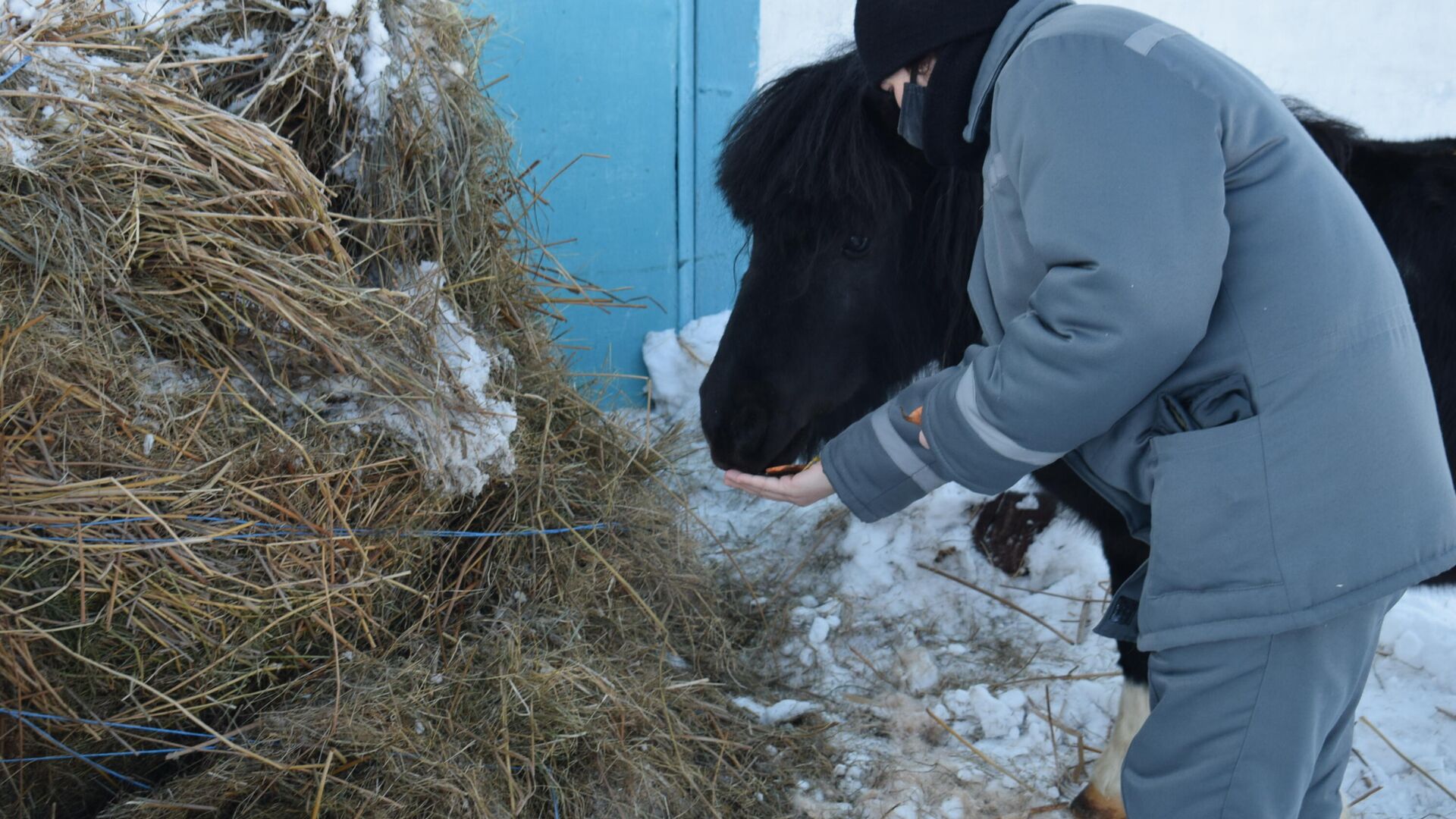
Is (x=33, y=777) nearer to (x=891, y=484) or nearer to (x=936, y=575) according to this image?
(x=891, y=484)

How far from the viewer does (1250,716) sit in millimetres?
1167

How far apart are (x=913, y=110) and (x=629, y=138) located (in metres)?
2.72

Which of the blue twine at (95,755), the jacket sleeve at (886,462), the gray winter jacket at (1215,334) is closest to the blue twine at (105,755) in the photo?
the blue twine at (95,755)

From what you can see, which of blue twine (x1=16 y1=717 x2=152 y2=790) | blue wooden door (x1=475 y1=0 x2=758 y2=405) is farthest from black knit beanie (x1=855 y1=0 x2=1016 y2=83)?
blue wooden door (x1=475 y1=0 x2=758 y2=405)

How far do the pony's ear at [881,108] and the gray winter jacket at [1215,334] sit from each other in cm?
72

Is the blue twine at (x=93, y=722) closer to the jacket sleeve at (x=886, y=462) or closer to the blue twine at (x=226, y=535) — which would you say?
the blue twine at (x=226, y=535)

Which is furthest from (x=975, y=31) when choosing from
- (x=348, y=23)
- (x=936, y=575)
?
(x=936, y=575)

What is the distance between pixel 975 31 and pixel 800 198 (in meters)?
0.77

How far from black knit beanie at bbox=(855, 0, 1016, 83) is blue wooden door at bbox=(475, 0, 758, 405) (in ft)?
7.10

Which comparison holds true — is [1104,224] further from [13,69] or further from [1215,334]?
[13,69]

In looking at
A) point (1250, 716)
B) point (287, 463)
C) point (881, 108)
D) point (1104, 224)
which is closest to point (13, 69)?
point (287, 463)

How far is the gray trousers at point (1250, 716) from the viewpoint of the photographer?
45.6 inches

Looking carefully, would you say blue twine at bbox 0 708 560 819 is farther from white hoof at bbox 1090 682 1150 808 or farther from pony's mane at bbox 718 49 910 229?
white hoof at bbox 1090 682 1150 808

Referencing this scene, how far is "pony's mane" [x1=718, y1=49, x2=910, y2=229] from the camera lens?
194cm
